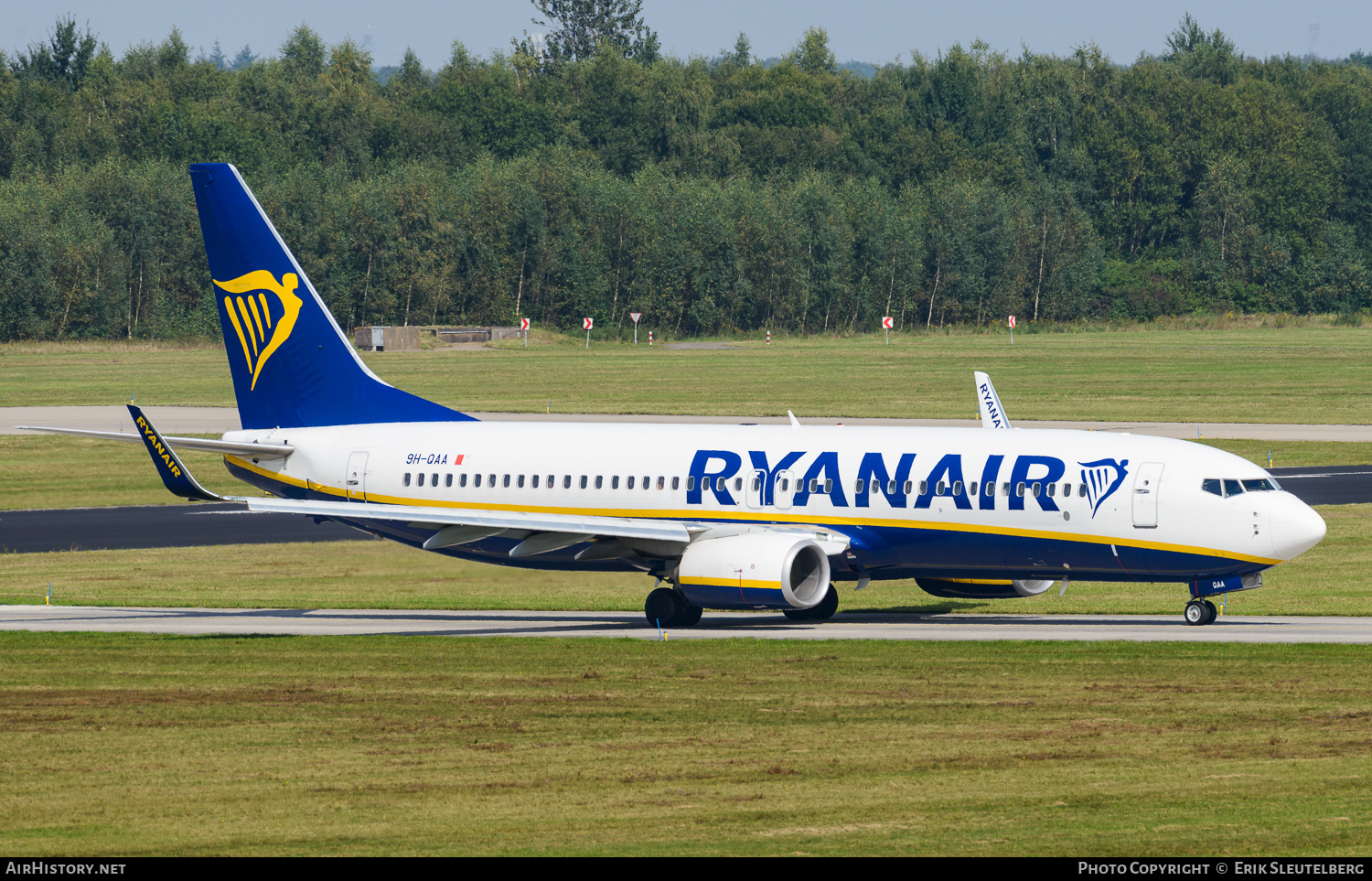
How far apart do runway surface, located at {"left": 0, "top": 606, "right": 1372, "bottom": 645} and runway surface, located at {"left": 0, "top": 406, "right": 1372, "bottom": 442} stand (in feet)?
120

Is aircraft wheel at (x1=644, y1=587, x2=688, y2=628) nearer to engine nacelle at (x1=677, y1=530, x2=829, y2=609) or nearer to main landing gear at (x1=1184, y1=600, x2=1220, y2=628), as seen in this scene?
engine nacelle at (x1=677, y1=530, x2=829, y2=609)

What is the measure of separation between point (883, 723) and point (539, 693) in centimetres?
576

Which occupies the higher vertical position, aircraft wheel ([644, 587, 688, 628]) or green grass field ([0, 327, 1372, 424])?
green grass field ([0, 327, 1372, 424])

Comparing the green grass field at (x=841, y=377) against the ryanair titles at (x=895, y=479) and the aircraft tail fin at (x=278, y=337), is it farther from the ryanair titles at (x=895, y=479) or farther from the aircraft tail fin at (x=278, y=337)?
the ryanair titles at (x=895, y=479)

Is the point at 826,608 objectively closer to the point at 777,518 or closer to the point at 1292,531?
the point at 777,518

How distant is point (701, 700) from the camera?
84.1ft

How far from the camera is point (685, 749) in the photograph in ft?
70.8

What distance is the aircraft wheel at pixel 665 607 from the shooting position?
36.1 meters

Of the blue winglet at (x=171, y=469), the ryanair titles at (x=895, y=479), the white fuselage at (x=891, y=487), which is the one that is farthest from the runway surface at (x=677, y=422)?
the blue winglet at (x=171, y=469)

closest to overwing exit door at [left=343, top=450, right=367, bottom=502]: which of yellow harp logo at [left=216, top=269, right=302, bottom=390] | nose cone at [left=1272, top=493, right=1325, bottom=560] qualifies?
yellow harp logo at [left=216, top=269, right=302, bottom=390]

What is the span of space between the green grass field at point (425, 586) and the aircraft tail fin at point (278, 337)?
3.40m

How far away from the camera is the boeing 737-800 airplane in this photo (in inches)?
1323

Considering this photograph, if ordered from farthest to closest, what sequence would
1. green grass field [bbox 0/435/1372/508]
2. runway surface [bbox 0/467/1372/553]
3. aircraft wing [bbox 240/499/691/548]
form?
green grass field [bbox 0/435/1372/508]
runway surface [bbox 0/467/1372/553]
aircraft wing [bbox 240/499/691/548]

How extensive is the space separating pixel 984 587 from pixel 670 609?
6.86m
